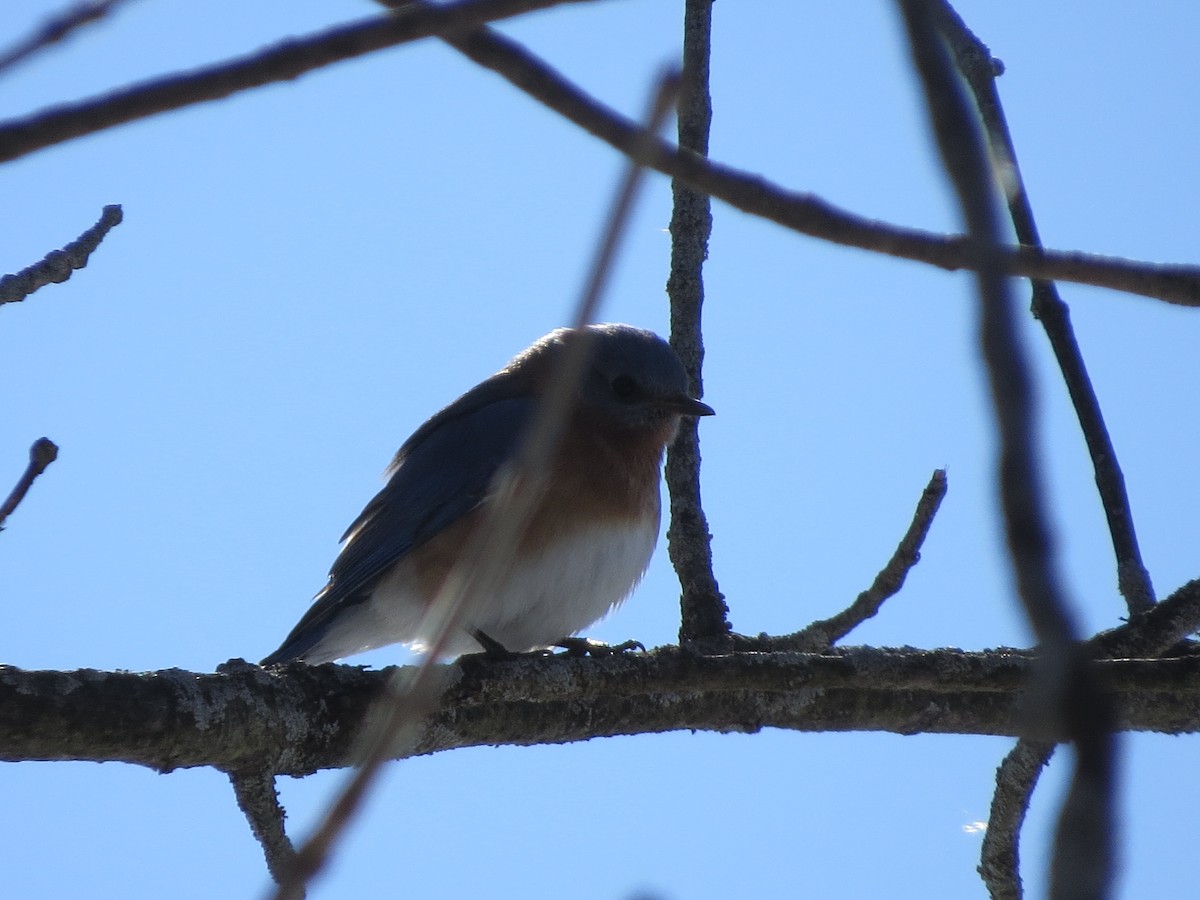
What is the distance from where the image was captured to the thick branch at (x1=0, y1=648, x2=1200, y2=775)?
11.8 ft

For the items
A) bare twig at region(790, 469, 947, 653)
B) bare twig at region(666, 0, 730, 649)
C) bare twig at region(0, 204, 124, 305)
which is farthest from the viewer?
bare twig at region(666, 0, 730, 649)

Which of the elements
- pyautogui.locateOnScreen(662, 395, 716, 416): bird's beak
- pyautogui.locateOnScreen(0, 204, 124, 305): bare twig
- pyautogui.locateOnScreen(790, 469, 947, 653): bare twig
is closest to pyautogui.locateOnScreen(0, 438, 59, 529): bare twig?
pyautogui.locateOnScreen(0, 204, 124, 305): bare twig

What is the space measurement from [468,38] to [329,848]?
0.82m

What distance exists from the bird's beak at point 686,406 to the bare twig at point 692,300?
2.08ft

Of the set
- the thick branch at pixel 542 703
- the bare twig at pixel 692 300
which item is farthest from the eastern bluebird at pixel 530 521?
the thick branch at pixel 542 703

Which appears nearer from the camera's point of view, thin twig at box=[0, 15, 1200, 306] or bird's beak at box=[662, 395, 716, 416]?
thin twig at box=[0, 15, 1200, 306]

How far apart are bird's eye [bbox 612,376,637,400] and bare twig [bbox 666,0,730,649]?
0.96 meters

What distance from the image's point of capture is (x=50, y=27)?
1.51 metres

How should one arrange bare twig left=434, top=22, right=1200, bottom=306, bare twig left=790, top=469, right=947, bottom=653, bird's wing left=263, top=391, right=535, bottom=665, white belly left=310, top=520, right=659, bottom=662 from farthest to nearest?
bird's wing left=263, top=391, right=535, bottom=665 → white belly left=310, top=520, right=659, bottom=662 → bare twig left=790, top=469, right=947, bottom=653 → bare twig left=434, top=22, right=1200, bottom=306

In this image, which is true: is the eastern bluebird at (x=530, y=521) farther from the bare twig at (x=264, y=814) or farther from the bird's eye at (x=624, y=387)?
the bare twig at (x=264, y=814)

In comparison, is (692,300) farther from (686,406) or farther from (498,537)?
(498,537)

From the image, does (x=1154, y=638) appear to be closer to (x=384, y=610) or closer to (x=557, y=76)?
(x=384, y=610)

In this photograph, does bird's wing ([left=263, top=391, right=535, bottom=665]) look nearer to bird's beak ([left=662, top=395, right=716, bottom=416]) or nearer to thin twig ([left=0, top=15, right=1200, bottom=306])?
bird's beak ([left=662, top=395, right=716, bottom=416])

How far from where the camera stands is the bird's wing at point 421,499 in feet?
23.0
